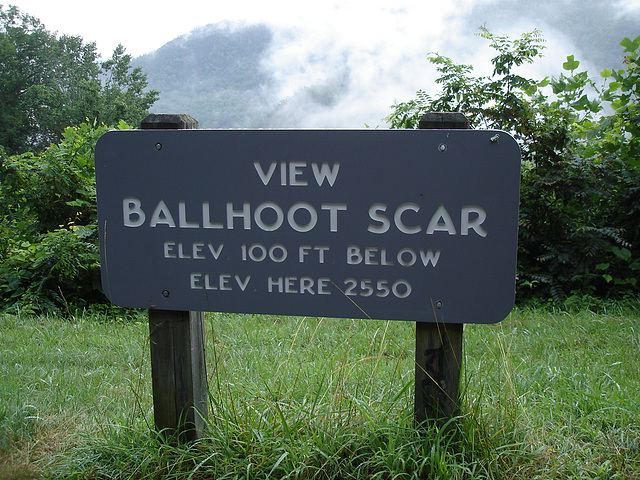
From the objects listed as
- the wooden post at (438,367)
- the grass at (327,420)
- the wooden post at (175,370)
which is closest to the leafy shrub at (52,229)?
the grass at (327,420)

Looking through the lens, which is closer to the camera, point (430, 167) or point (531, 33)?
point (430, 167)

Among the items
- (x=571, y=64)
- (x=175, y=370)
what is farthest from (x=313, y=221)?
(x=571, y=64)

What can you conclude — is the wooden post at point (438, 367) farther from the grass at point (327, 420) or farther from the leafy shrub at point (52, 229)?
the leafy shrub at point (52, 229)

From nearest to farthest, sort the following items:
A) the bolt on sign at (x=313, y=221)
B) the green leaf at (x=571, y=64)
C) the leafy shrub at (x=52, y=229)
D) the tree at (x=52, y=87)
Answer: the bolt on sign at (x=313, y=221) < the leafy shrub at (x=52, y=229) < the green leaf at (x=571, y=64) < the tree at (x=52, y=87)

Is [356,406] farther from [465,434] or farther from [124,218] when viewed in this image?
[124,218]

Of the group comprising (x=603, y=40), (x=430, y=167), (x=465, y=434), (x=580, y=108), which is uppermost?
A: (x=603, y=40)

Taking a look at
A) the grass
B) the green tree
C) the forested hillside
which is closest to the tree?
the forested hillside

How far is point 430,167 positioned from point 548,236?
4567 mm

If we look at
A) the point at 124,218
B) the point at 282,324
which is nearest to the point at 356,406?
the point at 124,218

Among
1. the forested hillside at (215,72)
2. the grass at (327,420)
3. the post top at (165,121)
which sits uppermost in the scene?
the forested hillside at (215,72)

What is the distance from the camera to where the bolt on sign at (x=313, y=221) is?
5.66ft

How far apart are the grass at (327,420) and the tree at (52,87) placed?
3570cm

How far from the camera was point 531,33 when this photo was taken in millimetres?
6570

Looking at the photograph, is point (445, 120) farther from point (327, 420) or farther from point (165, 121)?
point (327, 420)
